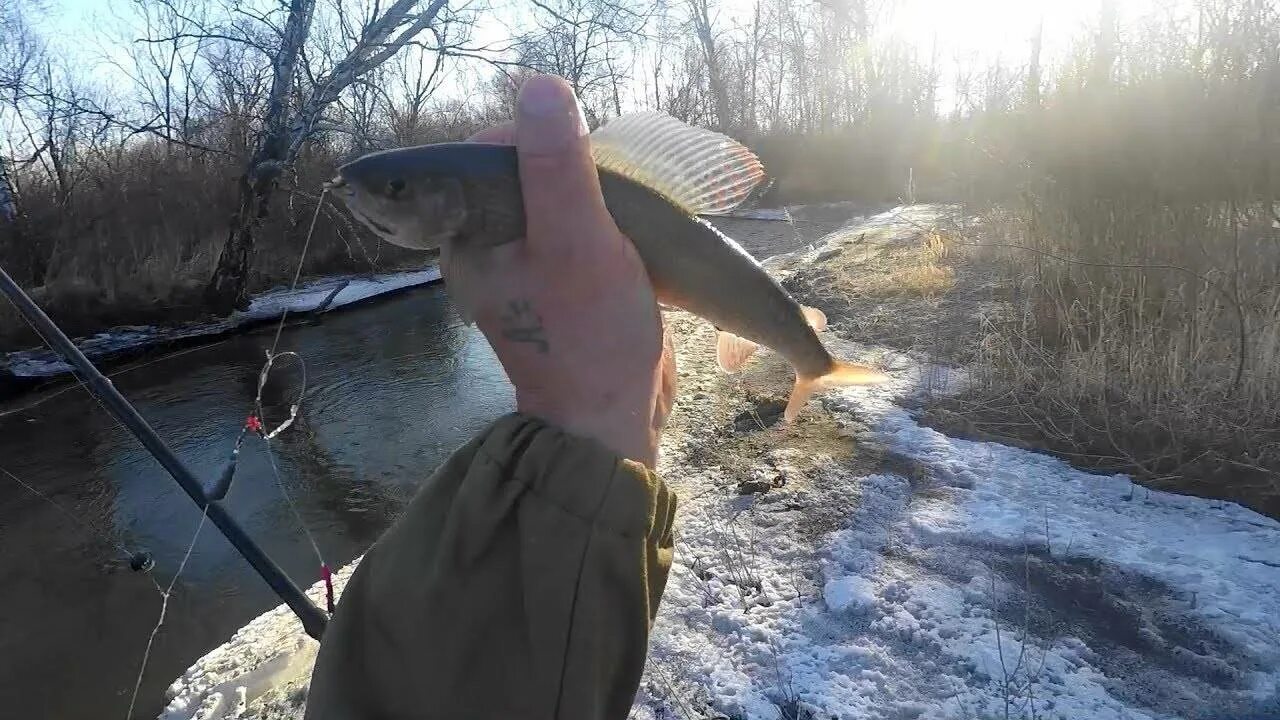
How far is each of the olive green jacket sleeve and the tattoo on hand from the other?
0.67 ft

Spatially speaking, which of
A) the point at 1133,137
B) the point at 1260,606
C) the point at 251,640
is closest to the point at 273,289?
the point at 251,640

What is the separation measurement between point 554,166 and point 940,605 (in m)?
2.74

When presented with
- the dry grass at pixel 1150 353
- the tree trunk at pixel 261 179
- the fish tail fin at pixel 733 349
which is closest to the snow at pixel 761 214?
the tree trunk at pixel 261 179

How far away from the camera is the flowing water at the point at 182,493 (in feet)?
13.8

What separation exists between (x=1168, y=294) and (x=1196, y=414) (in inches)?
51.6

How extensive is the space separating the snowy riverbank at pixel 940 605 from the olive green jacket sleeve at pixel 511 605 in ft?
5.94

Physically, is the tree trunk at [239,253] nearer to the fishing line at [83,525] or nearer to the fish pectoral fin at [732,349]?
the fishing line at [83,525]

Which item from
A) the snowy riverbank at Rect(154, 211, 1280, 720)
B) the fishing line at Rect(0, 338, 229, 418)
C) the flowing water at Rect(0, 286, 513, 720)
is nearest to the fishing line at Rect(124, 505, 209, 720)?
the flowing water at Rect(0, 286, 513, 720)

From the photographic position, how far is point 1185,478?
12.8ft

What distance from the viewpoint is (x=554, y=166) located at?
121cm

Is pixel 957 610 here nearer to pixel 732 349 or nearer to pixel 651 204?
pixel 732 349

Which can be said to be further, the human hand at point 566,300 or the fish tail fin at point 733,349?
the fish tail fin at point 733,349

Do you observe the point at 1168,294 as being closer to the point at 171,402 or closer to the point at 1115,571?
the point at 1115,571

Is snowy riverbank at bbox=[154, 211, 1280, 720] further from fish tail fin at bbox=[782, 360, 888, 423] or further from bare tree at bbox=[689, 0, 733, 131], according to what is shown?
bare tree at bbox=[689, 0, 733, 131]
